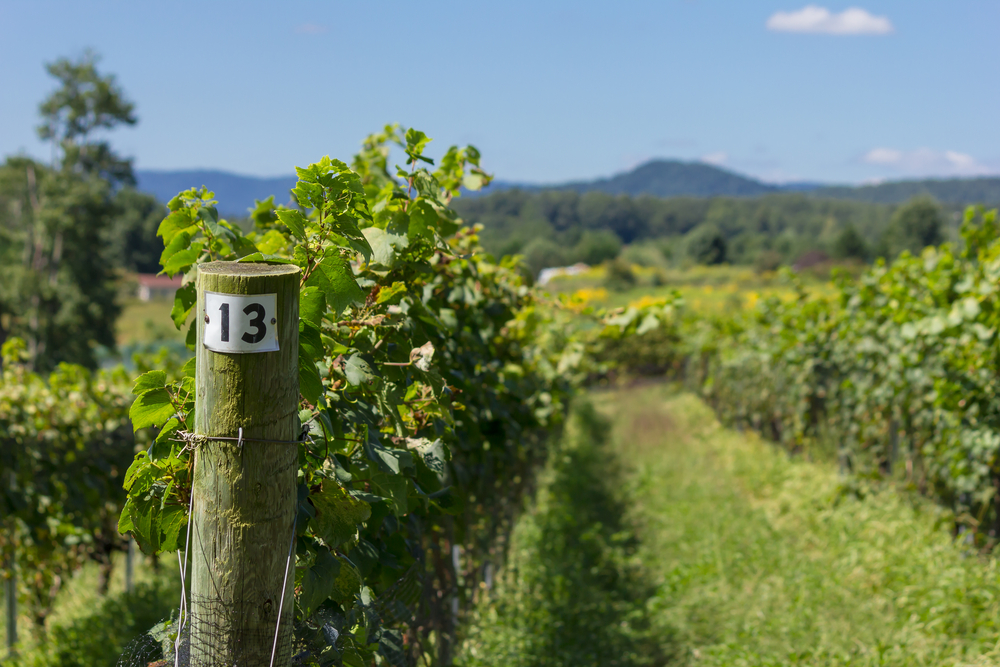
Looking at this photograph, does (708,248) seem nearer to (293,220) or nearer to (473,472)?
(473,472)

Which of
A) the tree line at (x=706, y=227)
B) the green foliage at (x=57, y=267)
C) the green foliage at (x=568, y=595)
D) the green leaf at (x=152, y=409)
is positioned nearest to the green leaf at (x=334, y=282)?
the green leaf at (x=152, y=409)

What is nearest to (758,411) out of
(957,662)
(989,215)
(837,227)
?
(989,215)

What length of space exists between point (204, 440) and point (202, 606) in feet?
0.92

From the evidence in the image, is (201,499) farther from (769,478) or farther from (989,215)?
(769,478)

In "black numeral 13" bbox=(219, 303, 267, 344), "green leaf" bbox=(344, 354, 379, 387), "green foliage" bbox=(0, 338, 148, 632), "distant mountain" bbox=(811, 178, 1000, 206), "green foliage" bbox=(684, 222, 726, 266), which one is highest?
"distant mountain" bbox=(811, 178, 1000, 206)

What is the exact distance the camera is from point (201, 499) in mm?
1286

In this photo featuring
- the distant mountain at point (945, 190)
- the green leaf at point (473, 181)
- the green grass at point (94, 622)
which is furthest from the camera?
the distant mountain at point (945, 190)

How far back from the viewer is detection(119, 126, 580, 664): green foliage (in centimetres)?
145

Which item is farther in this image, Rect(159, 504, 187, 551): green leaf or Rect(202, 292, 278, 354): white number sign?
Rect(159, 504, 187, 551): green leaf

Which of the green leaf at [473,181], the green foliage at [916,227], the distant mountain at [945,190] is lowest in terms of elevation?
the green leaf at [473,181]

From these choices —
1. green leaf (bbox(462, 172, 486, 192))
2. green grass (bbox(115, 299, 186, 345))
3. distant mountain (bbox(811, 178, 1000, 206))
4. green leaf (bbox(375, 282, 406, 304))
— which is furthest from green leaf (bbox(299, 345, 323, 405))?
distant mountain (bbox(811, 178, 1000, 206))

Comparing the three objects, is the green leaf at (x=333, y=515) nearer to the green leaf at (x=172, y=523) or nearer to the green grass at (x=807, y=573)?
the green leaf at (x=172, y=523)

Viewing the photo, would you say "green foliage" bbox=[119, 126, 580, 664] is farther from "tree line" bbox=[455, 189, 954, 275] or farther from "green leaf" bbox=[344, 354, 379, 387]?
"tree line" bbox=[455, 189, 954, 275]

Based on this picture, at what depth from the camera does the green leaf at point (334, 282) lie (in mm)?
1482
